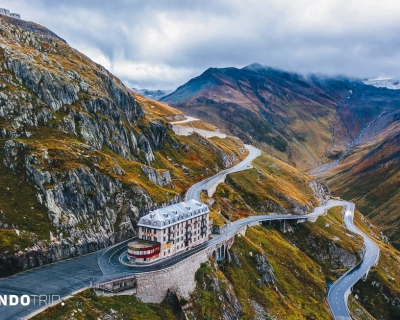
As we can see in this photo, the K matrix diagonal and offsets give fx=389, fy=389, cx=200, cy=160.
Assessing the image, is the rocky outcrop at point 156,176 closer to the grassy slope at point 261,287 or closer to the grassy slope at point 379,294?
the grassy slope at point 261,287

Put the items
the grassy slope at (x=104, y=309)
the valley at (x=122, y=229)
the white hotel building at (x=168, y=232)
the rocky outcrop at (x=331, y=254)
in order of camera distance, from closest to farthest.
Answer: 1. the grassy slope at (x=104, y=309)
2. the valley at (x=122, y=229)
3. the white hotel building at (x=168, y=232)
4. the rocky outcrop at (x=331, y=254)

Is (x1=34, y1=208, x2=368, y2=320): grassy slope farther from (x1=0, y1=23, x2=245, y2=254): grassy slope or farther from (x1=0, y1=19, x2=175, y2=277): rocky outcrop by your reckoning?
(x1=0, y1=23, x2=245, y2=254): grassy slope


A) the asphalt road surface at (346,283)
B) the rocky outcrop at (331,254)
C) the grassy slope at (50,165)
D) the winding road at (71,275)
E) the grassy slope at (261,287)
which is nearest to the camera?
the winding road at (71,275)

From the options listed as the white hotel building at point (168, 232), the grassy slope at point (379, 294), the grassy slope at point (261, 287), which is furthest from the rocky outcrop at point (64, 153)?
the grassy slope at point (379, 294)

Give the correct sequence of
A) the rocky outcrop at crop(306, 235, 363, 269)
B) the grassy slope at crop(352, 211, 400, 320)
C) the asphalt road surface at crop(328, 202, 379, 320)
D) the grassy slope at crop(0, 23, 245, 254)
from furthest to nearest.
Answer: the rocky outcrop at crop(306, 235, 363, 269) < the grassy slope at crop(352, 211, 400, 320) < the asphalt road surface at crop(328, 202, 379, 320) < the grassy slope at crop(0, 23, 245, 254)

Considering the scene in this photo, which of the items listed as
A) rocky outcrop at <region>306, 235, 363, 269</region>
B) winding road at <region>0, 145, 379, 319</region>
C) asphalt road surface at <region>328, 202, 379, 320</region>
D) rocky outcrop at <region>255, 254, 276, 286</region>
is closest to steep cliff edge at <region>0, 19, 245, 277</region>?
winding road at <region>0, 145, 379, 319</region>

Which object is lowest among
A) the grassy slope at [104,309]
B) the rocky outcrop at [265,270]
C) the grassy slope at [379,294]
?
the grassy slope at [379,294]

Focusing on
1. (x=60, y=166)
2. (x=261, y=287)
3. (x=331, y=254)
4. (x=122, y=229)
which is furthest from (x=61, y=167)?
(x=331, y=254)
